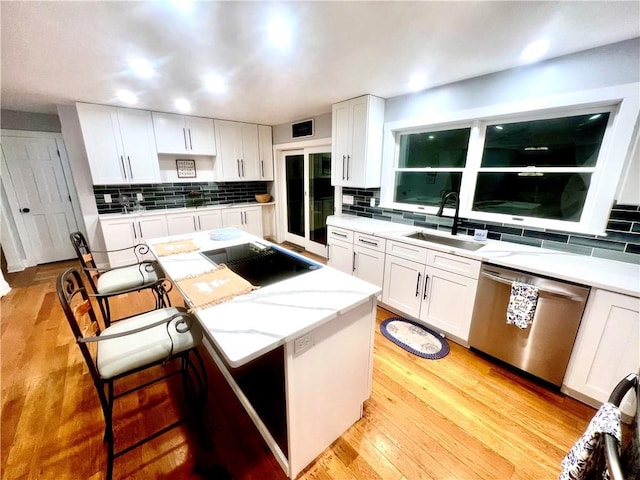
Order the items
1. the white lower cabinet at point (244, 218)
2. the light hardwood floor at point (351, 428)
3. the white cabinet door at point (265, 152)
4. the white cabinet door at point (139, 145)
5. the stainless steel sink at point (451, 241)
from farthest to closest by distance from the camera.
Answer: the white cabinet door at point (265, 152)
the white lower cabinet at point (244, 218)
the white cabinet door at point (139, 145)
the stainless steel sink at point (451, 241)
the light hardwood floor at point (351, 428)

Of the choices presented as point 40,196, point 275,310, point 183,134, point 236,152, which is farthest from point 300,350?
point 40,196

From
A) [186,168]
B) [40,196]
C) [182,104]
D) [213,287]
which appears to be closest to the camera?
[213,287]

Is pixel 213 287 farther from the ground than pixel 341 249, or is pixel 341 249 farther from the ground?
pixel 213 287

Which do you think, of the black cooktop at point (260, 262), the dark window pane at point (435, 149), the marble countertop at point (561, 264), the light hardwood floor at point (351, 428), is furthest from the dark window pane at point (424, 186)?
the black cooktop at point (260, 262)

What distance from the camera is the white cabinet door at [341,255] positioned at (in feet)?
10.2

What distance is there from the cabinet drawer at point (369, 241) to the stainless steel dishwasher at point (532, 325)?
950 mm

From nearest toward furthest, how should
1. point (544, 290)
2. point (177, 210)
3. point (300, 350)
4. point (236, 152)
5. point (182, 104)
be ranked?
point (300, 350) → point (544, 290) → point (182, 104) → point (177, 210) → point (236, 152)

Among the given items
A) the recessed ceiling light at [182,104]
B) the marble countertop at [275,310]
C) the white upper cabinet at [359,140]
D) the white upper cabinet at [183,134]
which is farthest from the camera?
A: the white upper cabinet at [183,134]

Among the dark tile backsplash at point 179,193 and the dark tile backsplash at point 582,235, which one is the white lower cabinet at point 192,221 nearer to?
the dark tile backsplash at point 179,193

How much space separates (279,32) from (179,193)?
11.6ft

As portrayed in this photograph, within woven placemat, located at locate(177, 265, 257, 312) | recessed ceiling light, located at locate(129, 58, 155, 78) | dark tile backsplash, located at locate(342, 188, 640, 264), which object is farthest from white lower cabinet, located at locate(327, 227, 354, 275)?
recessed ceiling light, located at locate(129, 58, 155, 78)

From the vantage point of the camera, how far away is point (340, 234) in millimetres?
3178

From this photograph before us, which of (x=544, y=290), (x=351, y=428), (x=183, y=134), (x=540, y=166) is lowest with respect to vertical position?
(x=351, y=428)

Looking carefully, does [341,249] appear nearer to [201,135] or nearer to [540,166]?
[540,166]
